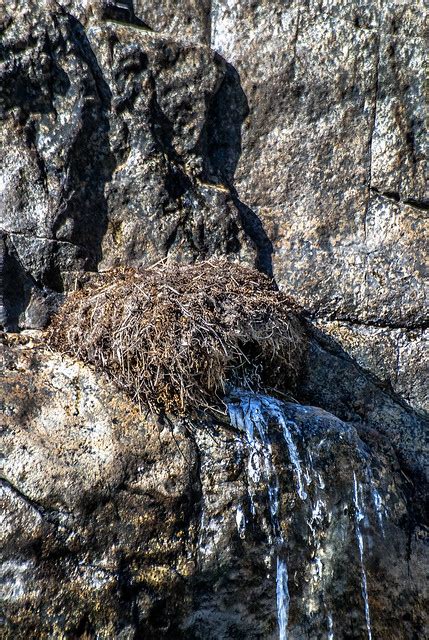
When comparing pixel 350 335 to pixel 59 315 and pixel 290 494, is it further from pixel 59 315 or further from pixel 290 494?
pixel 59 315

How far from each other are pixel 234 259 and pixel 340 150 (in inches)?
47.4

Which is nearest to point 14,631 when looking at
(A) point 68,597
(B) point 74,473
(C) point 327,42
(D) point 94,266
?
(A) point 68,597

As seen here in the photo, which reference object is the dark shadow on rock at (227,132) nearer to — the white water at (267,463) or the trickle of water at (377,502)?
the white water at (267,463)

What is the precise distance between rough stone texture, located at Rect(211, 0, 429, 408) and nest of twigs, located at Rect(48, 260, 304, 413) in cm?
71

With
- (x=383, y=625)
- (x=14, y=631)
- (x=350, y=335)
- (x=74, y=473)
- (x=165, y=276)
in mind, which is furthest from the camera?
(x=350, y=335)

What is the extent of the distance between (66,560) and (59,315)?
1744mm

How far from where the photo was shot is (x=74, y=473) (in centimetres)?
399

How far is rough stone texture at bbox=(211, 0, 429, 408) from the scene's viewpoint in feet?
19.4

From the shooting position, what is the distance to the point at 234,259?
19.4 feet

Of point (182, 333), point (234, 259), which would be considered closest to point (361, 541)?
point (182, 333)

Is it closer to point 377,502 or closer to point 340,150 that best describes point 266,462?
point 377,502

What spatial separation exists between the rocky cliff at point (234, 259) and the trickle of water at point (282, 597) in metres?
0.02

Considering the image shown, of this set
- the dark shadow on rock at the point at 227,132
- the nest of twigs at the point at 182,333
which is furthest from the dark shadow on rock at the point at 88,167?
the dark shadow on rock at the point at 227,132

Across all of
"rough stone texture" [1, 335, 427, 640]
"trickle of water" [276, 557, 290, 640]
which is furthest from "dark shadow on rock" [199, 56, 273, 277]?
"trickle of water" [276, 557, 290, 640]
